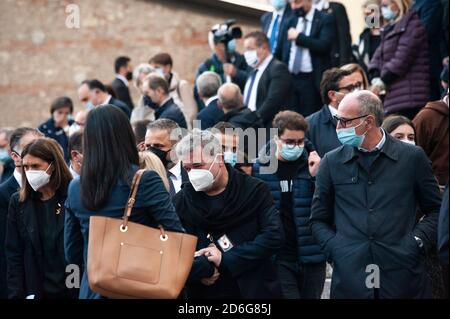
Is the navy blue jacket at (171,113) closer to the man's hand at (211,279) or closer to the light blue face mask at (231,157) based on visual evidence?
the light blue face mask at (231,157)

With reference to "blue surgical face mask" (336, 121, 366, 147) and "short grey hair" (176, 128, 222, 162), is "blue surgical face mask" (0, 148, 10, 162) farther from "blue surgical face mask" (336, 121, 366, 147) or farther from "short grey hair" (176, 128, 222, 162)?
"blue surgical face mask" (336, 121, 366, 147)

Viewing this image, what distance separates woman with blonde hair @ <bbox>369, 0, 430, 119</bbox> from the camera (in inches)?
479

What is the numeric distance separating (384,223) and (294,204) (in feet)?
5.56

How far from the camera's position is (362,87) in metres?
10.5

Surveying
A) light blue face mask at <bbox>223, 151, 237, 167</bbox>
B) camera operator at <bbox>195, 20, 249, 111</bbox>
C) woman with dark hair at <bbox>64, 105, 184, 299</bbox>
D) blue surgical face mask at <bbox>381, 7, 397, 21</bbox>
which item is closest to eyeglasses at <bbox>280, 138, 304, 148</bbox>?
light blue face mask at <bbox>223, 151, 237, 167</bbox>

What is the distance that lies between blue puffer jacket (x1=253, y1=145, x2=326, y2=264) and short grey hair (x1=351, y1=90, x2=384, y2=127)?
1512 millimetres

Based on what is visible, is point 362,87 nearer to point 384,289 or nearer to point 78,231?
point 384,289

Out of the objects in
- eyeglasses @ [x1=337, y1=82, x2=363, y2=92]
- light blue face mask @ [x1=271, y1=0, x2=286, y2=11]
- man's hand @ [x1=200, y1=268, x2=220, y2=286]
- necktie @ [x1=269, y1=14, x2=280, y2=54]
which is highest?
light blue face mask @ [x1=271, y1=0, x2=286, y2=11]

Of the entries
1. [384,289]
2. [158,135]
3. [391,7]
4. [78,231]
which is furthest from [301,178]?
[391,7]

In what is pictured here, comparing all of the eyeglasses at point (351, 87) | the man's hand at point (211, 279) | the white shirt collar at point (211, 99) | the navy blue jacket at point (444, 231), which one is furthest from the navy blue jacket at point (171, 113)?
the navy blue jacket at point (444, 231)

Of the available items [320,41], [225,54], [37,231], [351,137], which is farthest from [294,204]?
[225,54]

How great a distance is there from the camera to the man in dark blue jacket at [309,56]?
13.4 metres

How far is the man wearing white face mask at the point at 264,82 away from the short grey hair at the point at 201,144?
4.52 m

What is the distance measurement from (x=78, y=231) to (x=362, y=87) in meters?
4.09
